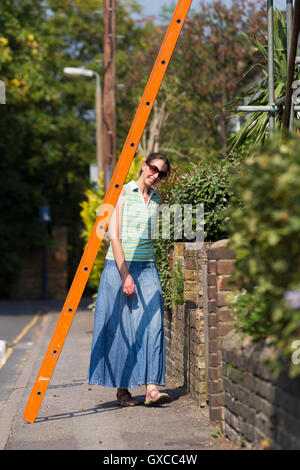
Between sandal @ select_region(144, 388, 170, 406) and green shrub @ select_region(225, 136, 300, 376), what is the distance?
2.81m

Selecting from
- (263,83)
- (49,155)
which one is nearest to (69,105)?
(49,155)

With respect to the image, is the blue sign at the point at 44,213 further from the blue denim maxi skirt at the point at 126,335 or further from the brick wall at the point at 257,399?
the brick wall at the point at 257,399

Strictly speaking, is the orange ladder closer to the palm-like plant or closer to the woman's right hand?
the woman's right hand

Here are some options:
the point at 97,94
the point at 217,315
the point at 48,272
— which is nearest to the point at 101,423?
the point at 217,315

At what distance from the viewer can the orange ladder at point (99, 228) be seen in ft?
21.1

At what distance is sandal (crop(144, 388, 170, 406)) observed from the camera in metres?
6.80

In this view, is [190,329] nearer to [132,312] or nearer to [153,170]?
[132,312]

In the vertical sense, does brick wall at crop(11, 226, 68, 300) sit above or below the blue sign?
below

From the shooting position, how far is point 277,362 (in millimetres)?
3873

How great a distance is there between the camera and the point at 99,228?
21.2 ft

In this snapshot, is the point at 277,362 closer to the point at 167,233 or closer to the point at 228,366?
the point at 228,366

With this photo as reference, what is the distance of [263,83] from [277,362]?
596 cm

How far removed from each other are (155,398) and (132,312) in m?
0.73

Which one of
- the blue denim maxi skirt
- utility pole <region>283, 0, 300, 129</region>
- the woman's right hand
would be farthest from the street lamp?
the woman's right hand
